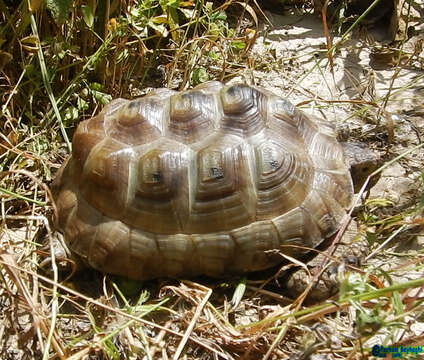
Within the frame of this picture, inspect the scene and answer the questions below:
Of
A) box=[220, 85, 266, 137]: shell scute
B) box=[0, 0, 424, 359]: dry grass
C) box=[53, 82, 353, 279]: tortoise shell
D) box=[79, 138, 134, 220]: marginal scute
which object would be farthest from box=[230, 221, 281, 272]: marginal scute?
box=[79, 138, 134, 220]: marginal scute

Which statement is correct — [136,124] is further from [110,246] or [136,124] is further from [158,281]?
[158,281]

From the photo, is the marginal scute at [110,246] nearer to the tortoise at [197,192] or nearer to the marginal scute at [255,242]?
the tortoise at [197,192]

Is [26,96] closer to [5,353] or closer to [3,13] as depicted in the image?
[3,13]

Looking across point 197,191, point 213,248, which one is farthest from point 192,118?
point 213,248

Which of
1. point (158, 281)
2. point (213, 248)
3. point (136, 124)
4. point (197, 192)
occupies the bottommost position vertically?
point (158, 281)

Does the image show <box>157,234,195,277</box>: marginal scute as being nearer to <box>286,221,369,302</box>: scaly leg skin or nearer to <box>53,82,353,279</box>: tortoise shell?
<box>53,82,353,279</box>: tortoise shell

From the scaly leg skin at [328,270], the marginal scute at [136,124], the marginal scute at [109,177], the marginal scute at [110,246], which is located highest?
the marginal scute at [136,124]

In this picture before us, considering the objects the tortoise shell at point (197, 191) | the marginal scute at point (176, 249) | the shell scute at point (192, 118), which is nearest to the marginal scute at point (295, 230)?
the tortoise shell at point (197, 191)
